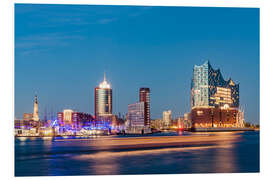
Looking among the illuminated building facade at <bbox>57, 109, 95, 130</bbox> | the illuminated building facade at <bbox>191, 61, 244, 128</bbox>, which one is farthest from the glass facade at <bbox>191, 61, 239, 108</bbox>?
the illuminated building facade at <bbox>57, 109, 95, 130</bbox>

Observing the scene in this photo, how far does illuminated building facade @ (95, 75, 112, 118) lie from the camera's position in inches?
2924

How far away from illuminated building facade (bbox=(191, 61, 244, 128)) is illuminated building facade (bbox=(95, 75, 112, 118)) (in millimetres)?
16958

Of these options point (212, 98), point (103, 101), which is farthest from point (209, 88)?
point (103, 101)

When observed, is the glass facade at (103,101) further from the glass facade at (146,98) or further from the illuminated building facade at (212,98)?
the illuminated building facade at (212,98)

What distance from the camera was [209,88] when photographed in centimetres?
7138

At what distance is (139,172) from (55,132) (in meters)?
48.9

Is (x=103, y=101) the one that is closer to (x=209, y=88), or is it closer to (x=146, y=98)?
(x=146, y=98)

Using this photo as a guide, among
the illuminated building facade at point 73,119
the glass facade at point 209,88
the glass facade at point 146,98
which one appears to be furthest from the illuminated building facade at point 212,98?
the illuminated building facade at point 73,119

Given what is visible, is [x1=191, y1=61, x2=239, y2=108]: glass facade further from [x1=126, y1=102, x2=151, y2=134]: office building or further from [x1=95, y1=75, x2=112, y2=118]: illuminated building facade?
[x1=95, y1=75, x2=112, y2=118]: illuminated building facade

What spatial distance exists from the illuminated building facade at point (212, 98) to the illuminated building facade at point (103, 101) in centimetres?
1696

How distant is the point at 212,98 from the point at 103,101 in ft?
70.2

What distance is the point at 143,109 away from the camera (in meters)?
81.8

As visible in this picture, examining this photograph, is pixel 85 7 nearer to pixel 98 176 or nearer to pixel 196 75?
pixel 98 176
